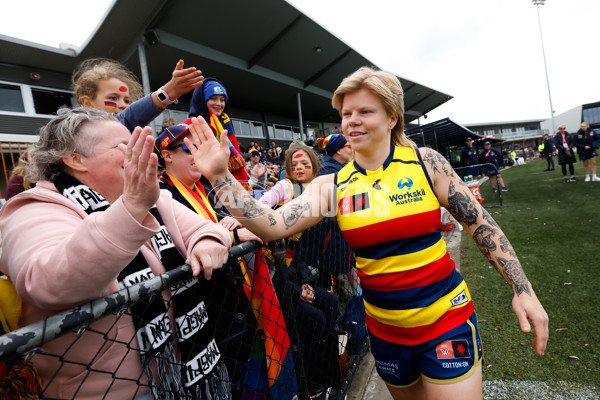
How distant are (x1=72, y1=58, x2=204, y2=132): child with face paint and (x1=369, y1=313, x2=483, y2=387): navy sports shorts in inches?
95.0

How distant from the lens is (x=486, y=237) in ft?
5.52

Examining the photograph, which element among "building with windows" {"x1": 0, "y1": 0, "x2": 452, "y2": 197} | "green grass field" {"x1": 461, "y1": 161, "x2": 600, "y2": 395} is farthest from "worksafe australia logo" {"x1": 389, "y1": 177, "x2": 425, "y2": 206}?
"building with windows" {"x1": 0, "y1": 0, "x2": 452, "y2": 197}

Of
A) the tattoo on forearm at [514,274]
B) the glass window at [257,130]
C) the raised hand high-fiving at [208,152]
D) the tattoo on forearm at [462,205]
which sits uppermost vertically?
the glass window at [257,130]

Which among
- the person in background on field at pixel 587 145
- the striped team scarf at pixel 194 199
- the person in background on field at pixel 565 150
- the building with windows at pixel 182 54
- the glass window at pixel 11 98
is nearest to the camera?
the striped team scarf at pixel 194 199

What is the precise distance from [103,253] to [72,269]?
0.08 m

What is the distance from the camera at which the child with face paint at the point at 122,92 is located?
2.29 m

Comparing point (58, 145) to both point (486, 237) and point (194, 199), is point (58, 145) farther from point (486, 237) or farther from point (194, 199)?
point (486, 237)

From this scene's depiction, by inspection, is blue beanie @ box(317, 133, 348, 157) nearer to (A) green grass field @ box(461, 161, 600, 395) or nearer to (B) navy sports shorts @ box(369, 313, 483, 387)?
(A) green grass field @ box(461, 161, 600, 395)

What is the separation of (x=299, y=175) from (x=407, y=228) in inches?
78.1

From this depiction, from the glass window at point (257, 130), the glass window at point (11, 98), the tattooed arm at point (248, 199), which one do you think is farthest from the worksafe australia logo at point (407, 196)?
the glass window at point (257, 130)

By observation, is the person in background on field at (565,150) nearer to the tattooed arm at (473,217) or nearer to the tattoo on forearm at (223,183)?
the tattooed arm at (473,217)

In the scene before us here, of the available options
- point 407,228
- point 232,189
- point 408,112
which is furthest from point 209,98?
point 408,112

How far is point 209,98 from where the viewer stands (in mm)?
3053

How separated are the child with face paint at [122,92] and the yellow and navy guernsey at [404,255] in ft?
5.45
